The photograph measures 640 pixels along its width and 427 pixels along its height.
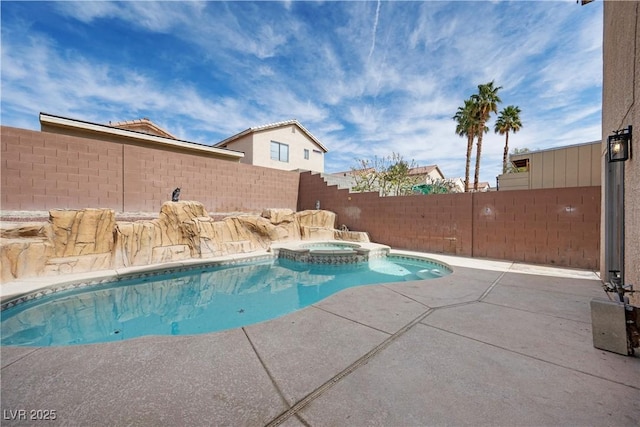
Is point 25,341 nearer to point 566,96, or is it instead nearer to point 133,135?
point 133,135

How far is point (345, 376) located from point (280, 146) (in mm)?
15822

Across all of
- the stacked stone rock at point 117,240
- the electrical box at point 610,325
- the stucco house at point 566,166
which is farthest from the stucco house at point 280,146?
the electrical box at point 610,325

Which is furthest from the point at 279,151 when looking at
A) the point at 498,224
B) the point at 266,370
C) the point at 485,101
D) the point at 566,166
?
the point at 266,370

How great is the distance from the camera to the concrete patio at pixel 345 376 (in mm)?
1496

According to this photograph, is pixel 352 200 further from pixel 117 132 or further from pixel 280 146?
pixel 117 132

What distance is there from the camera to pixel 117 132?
10.0 meters

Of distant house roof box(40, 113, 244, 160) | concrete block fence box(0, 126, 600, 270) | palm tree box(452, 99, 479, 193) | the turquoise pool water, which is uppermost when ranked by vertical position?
palm tree box(452, 99, 479, 193)

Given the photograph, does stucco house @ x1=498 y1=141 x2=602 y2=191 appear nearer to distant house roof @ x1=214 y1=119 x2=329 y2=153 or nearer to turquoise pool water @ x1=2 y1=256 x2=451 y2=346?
turquoise pool water @ x1=2 y1=256 x2=451 y2=346

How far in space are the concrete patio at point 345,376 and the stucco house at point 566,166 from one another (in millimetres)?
5984

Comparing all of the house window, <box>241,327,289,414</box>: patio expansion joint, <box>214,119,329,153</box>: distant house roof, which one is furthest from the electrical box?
the house window

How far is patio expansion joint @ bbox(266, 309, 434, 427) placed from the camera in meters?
1.47

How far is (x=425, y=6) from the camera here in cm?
668

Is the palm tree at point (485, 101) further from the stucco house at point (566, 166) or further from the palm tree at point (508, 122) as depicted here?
the stucco house at point (566, 166)

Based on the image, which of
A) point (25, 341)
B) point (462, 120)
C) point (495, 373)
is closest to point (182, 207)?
point (25, 341)
